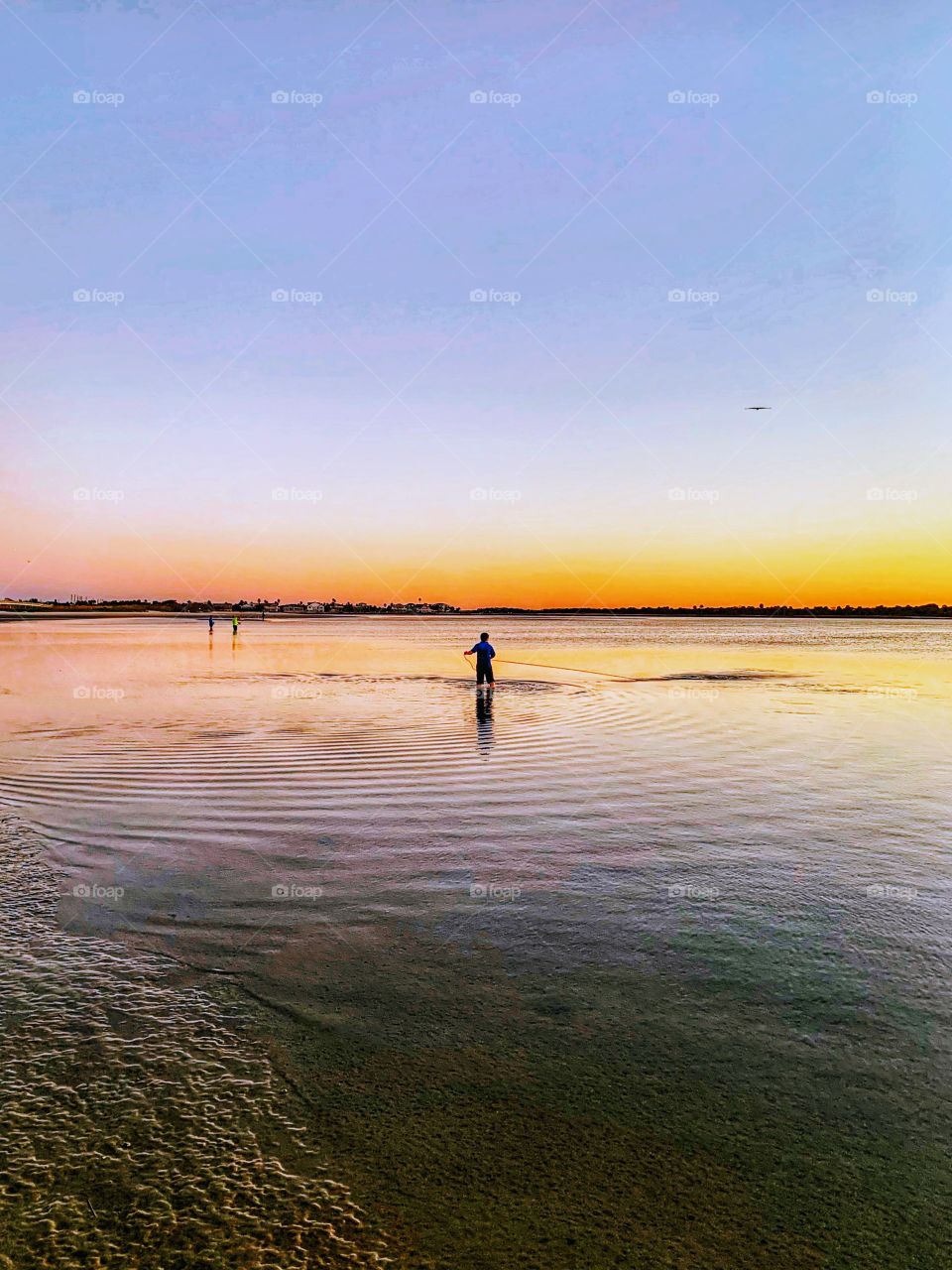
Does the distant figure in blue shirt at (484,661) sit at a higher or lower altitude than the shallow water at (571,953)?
higher

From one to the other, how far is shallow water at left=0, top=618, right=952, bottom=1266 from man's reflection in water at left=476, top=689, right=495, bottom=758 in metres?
0.35

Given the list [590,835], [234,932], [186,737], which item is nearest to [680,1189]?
[234,932]

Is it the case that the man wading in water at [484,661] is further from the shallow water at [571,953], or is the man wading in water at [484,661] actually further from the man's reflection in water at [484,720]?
the shallow water at [571,953]

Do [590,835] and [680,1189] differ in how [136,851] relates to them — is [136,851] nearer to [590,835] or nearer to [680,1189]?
[590,835]

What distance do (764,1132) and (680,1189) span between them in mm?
715

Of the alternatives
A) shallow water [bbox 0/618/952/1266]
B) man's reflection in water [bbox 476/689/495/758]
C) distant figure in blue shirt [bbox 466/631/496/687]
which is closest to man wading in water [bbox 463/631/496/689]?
distant figure in blue shirt [bbox 466/631/496/687]

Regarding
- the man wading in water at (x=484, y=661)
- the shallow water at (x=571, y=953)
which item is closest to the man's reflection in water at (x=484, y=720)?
the shallow water at (x=571, y=953)

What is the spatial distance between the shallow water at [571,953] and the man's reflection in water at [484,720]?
0.35m

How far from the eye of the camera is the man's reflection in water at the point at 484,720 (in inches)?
679

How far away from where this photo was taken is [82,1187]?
384 cm

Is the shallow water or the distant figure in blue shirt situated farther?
the distant figure in blue shirt

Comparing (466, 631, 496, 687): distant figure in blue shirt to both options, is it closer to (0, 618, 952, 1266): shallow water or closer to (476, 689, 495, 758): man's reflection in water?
(476, 689, 495, 758): man's reflection in water

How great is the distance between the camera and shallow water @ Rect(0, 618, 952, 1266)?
12.8 ft

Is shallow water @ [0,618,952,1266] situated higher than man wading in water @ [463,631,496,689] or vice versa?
man wading in water @ [463,631,496,689]
